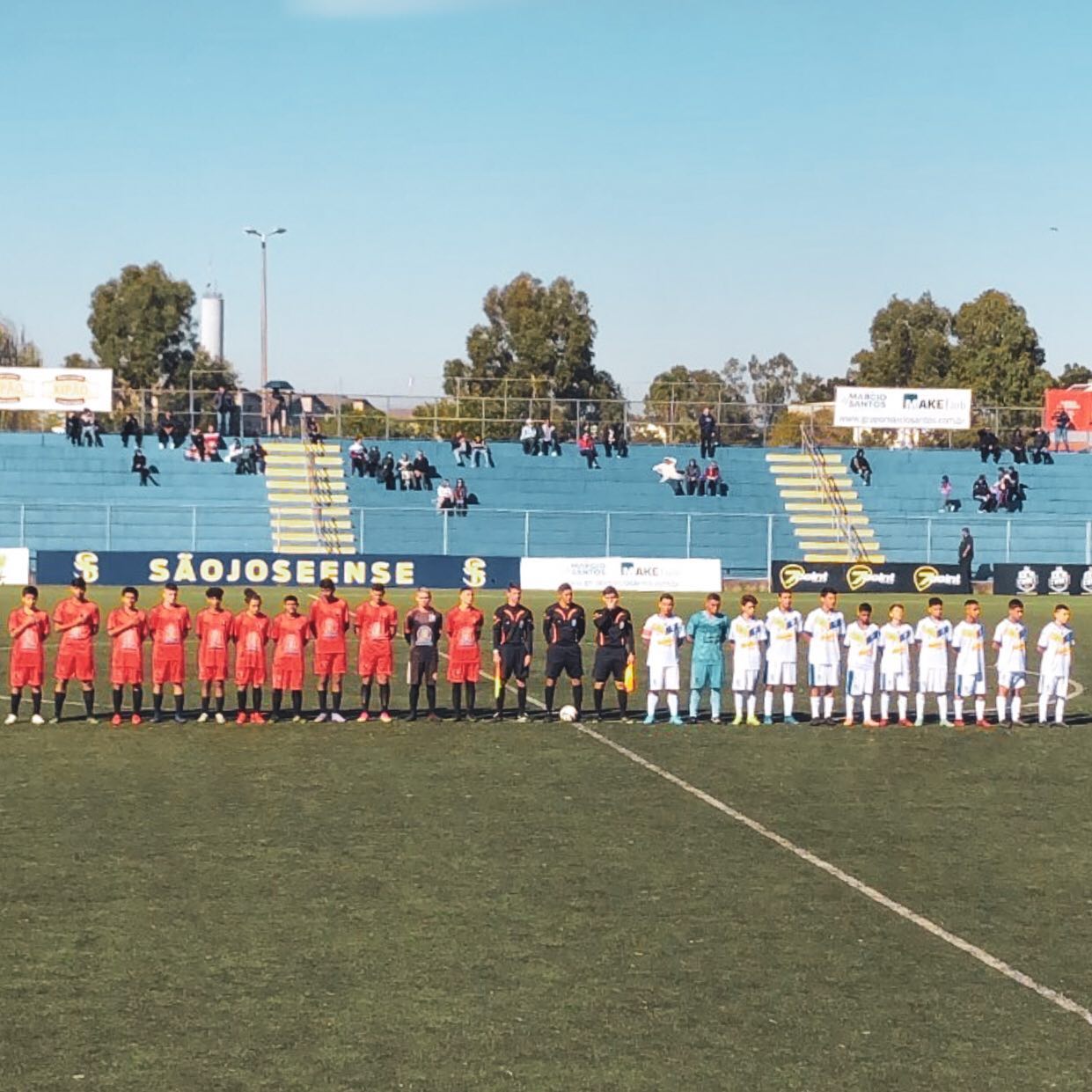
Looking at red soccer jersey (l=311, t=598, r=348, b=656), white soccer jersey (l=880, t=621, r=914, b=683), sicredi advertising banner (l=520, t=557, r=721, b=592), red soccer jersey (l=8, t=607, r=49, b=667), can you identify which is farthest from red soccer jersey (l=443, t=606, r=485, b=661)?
sicredi advertising banner (l=520, t=557, r=721, b=592)

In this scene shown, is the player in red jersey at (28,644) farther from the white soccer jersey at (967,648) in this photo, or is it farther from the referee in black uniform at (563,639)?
the white soccer jersey at (967,648)

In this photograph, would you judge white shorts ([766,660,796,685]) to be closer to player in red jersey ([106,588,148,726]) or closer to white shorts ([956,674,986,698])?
white shorts ([956,674,986,698])

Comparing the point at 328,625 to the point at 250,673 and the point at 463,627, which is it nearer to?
the point at 250,673

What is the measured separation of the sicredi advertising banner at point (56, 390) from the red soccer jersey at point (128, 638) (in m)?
38.9

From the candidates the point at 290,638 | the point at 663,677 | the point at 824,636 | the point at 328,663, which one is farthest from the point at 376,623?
the point at 824,636

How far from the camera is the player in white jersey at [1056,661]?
22.2 metres

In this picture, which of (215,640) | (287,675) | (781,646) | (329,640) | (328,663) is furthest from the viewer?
(781,646)

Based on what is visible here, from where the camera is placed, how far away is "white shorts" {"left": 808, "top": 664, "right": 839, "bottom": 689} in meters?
22.3

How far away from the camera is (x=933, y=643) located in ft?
73.4

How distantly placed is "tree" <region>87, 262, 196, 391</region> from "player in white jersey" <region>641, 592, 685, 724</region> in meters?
69.4

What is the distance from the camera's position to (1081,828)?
15617 mm

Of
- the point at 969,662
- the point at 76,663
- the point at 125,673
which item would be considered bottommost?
the point at 125,673

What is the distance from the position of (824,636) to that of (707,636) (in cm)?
160

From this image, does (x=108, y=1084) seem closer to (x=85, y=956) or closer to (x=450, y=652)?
(x=85, y=956)
